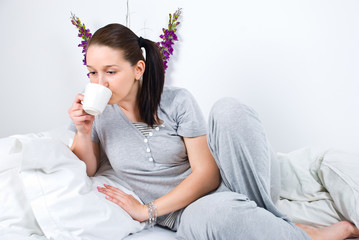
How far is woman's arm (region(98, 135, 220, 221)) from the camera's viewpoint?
109cm

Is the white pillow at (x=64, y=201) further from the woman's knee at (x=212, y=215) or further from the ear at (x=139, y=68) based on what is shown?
the ear at (x=139, y=68)

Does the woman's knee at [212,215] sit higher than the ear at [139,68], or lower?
lower

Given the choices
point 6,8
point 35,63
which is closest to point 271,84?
point 35,63

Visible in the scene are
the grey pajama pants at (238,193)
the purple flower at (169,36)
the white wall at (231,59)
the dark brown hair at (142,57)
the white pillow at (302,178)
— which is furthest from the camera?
the purple flower at (169,36)

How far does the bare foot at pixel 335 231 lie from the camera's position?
40.4 inches

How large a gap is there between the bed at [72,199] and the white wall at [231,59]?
0.67 meters

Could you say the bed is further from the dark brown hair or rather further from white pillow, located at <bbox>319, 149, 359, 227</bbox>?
the dark brown hair

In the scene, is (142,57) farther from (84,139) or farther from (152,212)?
(152,212)

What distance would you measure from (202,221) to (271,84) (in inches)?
47.9

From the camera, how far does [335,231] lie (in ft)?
3.47

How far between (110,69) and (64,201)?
17.4 inches

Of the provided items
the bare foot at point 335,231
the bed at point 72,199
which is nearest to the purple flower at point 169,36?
the bed at point 72,199

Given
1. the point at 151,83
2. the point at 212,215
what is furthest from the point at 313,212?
the point at 151,83

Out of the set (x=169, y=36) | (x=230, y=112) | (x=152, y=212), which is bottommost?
(x=152, y=212)
